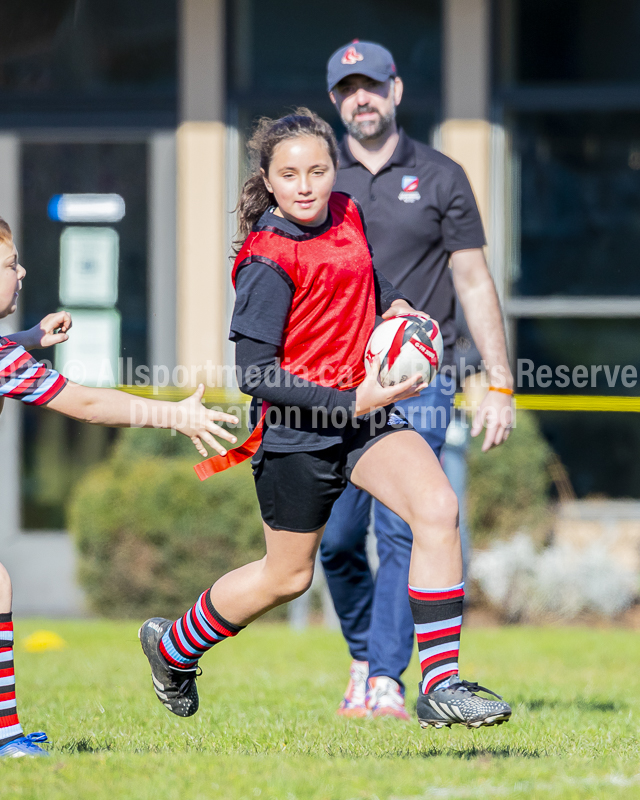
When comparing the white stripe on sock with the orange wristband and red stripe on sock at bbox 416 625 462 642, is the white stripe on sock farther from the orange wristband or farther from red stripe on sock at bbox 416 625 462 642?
the orange wristband

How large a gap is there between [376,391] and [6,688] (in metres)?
1.51

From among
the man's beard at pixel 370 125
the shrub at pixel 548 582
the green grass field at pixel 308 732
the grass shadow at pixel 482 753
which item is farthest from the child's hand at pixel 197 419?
the shrub at pixel 548 582

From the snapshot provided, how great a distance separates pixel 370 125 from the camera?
4863 mm

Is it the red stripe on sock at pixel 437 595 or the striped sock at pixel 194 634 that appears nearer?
the red stripe on sock at pixel 437 595

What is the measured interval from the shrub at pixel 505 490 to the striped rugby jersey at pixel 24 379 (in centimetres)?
523

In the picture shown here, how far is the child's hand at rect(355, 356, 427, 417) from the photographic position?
11.9 ft

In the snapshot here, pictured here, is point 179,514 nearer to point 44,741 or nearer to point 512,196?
point 512,196

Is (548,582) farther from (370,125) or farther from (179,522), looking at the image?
(370,125)

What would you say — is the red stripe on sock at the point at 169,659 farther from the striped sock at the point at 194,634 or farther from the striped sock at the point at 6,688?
the striped sock at the point at 6,688

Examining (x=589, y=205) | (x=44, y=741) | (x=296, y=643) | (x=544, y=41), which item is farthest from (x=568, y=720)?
(x=544, y=41)

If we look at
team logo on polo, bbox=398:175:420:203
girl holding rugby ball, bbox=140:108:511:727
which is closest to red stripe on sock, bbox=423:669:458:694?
girl holding rugby ball, bbox=140:108:511:727

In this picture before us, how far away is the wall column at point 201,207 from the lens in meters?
9.09

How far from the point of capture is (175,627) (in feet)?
13.6

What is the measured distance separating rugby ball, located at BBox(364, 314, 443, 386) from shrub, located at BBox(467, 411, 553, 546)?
4603mm
